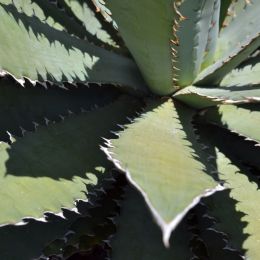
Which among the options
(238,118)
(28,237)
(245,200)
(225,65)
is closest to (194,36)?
(225,65)

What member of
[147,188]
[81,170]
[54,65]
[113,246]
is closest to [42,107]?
[54,65]

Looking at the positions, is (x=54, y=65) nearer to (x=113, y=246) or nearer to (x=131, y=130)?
(x=131, y=130)

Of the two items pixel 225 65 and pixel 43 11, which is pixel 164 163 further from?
pixel 43 11

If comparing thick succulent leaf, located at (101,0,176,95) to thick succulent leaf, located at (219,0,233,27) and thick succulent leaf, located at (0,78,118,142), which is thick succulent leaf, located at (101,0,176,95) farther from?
thick succulent leaf, located at (219,0,233,27)

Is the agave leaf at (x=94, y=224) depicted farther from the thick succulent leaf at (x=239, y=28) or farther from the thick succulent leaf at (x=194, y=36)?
the thick succulent leaf at (x=239, y=28)

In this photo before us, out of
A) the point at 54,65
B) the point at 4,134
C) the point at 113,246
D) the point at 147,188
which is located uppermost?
the point at 54,65

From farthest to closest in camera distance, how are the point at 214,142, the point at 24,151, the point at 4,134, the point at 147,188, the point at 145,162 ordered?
1. the point at 214,142
2. the point at 4,134
3. the point at 24,151
4. the point at 145,162
5. the point at 147,188

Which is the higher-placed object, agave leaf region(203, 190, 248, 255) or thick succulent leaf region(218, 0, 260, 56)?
thick succulent leaf region(218, 0, 260, 56)

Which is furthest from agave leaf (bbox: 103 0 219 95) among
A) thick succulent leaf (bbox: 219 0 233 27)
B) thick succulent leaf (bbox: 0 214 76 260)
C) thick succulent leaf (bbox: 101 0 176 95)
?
thick succulent leaf (bbox: 0 214 76 260)
